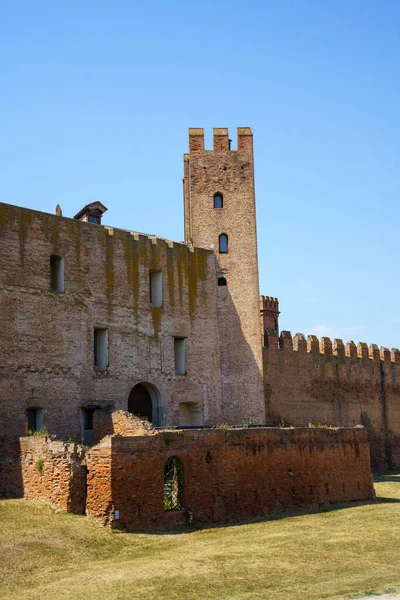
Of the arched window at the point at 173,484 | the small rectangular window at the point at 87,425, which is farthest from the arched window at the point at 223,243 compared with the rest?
the arched window at the point at 173,484

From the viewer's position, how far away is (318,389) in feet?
106

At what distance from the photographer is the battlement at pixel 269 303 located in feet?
143

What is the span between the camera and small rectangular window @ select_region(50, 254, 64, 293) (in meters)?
23.8

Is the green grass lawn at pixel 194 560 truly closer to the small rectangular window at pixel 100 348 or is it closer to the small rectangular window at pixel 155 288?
the small rectangular window at pixel 100 348

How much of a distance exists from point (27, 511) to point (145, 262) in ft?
36.9

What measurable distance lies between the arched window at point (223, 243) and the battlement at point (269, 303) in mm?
14940

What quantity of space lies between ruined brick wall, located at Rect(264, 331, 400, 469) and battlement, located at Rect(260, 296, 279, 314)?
26.0 ft

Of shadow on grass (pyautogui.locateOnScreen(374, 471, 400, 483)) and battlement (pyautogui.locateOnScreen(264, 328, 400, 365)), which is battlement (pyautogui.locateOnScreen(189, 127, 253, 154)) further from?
shadow on grass (pyautogui.locateOnScreen(374, 471, 400, 483))

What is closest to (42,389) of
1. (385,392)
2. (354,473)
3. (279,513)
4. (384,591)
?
(279,513)

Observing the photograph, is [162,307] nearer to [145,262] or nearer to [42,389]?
[145,262]

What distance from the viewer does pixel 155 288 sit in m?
26.9

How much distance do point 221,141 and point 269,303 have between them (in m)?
15.9

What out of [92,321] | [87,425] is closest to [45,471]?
[87,425]

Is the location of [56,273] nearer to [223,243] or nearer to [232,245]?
[223,243]
